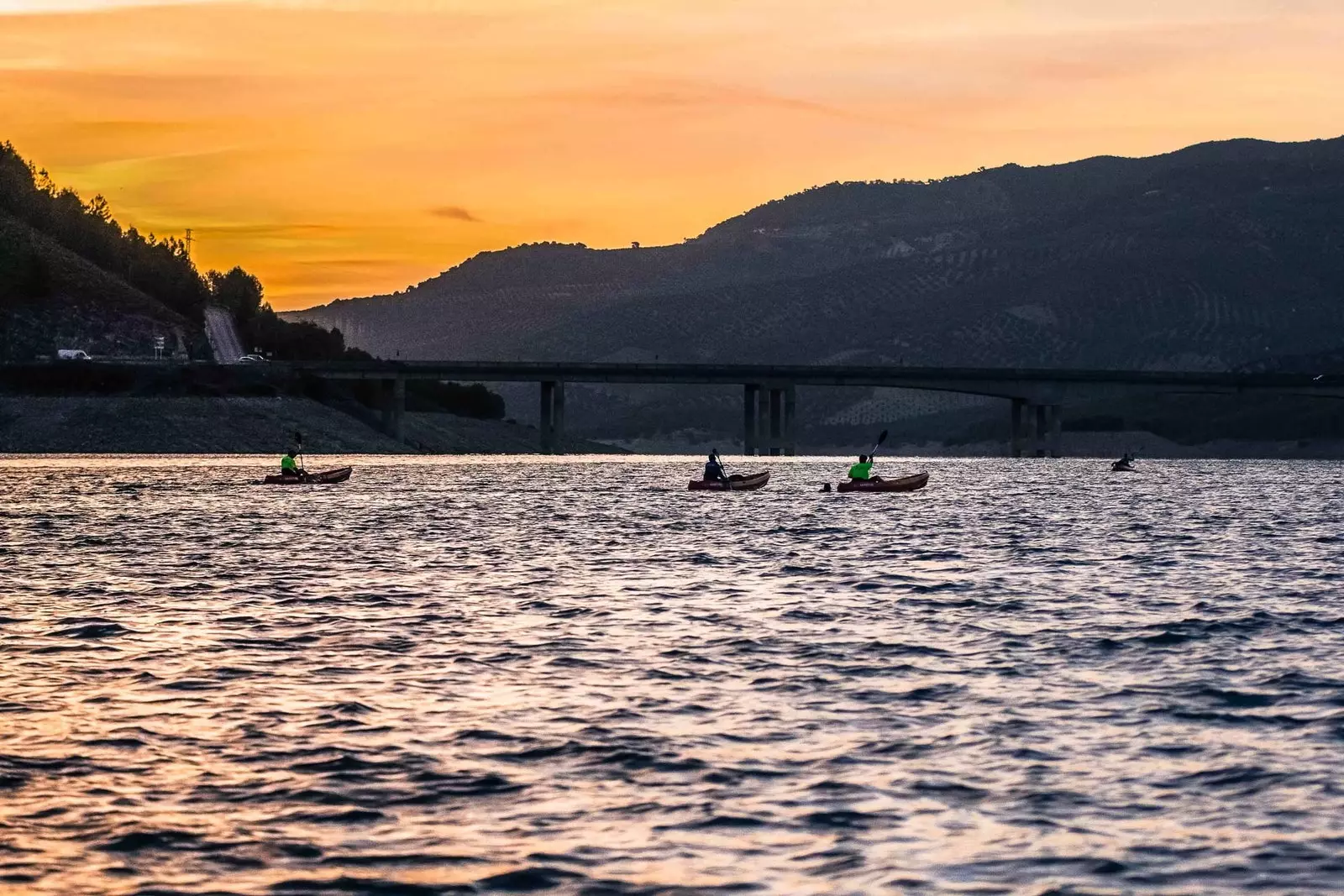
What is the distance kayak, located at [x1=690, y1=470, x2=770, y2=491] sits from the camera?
373 feet

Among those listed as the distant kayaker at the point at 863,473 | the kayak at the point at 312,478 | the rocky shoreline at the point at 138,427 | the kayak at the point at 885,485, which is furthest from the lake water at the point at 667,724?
the rocky shoreline at the point at 138,427

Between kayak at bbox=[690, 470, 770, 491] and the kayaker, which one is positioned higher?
the kayaker

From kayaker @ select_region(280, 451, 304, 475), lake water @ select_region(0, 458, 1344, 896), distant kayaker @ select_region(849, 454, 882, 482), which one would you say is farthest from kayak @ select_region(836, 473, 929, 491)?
lake water @ select_region(0, 458, 1344, 896)

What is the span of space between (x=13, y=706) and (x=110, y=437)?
172m

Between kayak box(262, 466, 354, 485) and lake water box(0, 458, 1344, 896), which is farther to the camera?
kayak box(262, 466, 354, 485)

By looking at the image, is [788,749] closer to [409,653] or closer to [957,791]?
[957,791]

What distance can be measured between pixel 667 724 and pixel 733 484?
8929 centimetres

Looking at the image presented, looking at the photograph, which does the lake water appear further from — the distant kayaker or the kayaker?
the kayaker

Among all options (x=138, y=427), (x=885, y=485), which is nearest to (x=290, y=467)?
(x=885, y=485)

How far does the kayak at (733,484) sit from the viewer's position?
373 ft

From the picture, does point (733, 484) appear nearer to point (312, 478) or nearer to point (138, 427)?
point (312, 478)

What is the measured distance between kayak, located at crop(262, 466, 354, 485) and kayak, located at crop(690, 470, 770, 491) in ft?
78.5

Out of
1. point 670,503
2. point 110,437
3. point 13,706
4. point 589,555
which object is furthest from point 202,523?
point 110,437

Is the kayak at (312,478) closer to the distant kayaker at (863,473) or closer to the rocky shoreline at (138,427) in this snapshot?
the distant kayaker at (863,473)
